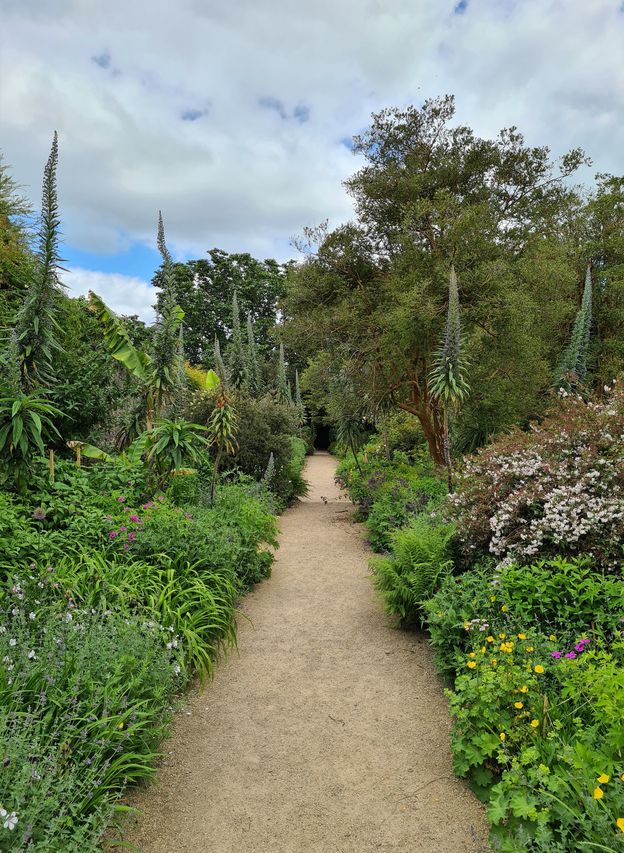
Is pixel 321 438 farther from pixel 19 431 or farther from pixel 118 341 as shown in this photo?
pixel 19 431

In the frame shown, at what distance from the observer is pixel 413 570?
5.30m

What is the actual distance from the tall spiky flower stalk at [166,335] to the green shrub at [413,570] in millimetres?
3891

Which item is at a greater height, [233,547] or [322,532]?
[233,547]

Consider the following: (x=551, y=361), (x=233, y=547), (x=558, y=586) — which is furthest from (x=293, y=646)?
(x=551, y=361)

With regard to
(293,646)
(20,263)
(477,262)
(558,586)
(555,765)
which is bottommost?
(293,646)

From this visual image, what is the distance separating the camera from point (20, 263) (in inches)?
360

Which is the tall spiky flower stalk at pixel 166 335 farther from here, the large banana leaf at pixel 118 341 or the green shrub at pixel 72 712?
the green shrub at pixel 72 712

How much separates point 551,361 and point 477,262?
590 centimetres

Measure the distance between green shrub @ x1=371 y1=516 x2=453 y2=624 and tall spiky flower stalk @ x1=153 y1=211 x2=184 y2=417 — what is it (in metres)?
3.89

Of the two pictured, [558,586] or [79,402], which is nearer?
[558,586]

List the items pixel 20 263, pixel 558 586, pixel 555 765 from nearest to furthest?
pixel 555 765
pixel 558 586
pixel 20 263

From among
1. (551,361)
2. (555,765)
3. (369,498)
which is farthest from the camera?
(551,361)

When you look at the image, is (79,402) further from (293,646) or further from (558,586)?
(558,586)

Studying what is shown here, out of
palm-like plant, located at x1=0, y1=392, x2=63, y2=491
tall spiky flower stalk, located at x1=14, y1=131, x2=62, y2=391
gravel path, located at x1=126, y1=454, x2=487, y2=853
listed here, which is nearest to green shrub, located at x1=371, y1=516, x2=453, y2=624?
gravel path, located at x1=126, y1=454, x2=487, y2=853
